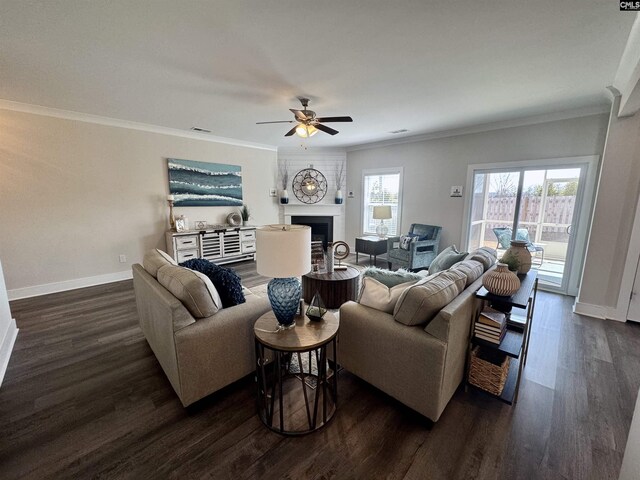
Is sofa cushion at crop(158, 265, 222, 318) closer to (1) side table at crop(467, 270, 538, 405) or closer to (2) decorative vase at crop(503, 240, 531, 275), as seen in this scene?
(1) side table at crop(467, 270, 538, 405)

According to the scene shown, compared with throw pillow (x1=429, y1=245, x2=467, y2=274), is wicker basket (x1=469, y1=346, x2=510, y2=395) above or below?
below

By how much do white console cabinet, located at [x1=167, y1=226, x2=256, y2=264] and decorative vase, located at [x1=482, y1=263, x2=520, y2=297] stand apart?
353 centimetres

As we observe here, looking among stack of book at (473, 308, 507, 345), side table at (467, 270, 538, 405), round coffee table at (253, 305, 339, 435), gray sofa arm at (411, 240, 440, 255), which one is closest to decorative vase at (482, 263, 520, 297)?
side table at (467, 270, 538, 405)

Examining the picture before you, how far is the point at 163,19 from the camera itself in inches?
68.9

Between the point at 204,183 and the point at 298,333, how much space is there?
444 cm

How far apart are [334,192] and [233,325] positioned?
518cm

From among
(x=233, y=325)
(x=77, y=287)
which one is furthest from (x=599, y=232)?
(x=77, y=287)

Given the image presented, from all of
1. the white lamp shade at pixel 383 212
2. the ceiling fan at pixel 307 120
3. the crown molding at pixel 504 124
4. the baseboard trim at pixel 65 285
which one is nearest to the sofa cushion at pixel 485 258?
the ceiling fan at pixel 307 120

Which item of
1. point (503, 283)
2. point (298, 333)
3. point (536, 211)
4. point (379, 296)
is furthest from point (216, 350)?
point (536, 211)

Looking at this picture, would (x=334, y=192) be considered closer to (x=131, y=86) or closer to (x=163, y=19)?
(x=131, y=86)

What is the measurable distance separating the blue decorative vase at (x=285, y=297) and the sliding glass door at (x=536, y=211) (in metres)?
4.14

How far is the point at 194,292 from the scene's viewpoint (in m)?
1.74

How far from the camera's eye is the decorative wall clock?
642 cm

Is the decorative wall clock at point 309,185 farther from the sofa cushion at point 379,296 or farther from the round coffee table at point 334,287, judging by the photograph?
the sofa cushion at point 379,296
